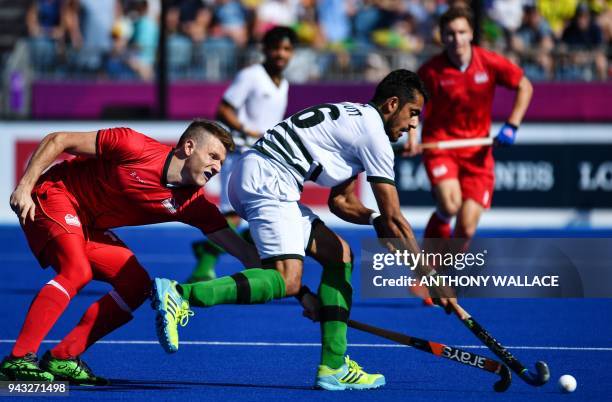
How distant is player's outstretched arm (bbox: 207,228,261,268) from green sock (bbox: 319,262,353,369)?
Answer: 34cm

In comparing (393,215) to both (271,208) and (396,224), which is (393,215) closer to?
(396,224)

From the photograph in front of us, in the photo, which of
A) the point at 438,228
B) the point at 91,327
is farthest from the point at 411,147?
the point at 91,327

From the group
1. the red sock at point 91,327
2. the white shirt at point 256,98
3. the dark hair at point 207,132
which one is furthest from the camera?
the white shirt at point 256,98

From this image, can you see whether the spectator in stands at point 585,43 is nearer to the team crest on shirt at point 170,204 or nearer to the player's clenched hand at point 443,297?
the player's clenched hand at point 443,297

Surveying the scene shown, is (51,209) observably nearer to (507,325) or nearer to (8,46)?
(507,325)

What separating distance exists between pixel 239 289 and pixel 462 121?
388cm

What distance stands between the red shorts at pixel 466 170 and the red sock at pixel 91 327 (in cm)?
344

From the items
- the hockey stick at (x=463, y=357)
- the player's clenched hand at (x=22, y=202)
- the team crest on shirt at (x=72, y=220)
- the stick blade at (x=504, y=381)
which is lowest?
the stick blade at (x=504, y=381)

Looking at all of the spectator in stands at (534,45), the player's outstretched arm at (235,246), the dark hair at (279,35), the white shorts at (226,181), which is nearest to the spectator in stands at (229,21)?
the spectator in stands at (534,45)

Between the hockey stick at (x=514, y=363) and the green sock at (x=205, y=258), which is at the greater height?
the hockey stick at (x=514, y=363)

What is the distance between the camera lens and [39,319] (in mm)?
5340

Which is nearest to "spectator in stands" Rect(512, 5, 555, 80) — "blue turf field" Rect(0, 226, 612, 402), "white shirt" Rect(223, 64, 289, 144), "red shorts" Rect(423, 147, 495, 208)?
"white shirt" Rect(223, 64, 289, 144)

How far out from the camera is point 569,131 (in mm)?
13781

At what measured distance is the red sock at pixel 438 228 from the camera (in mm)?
8703
